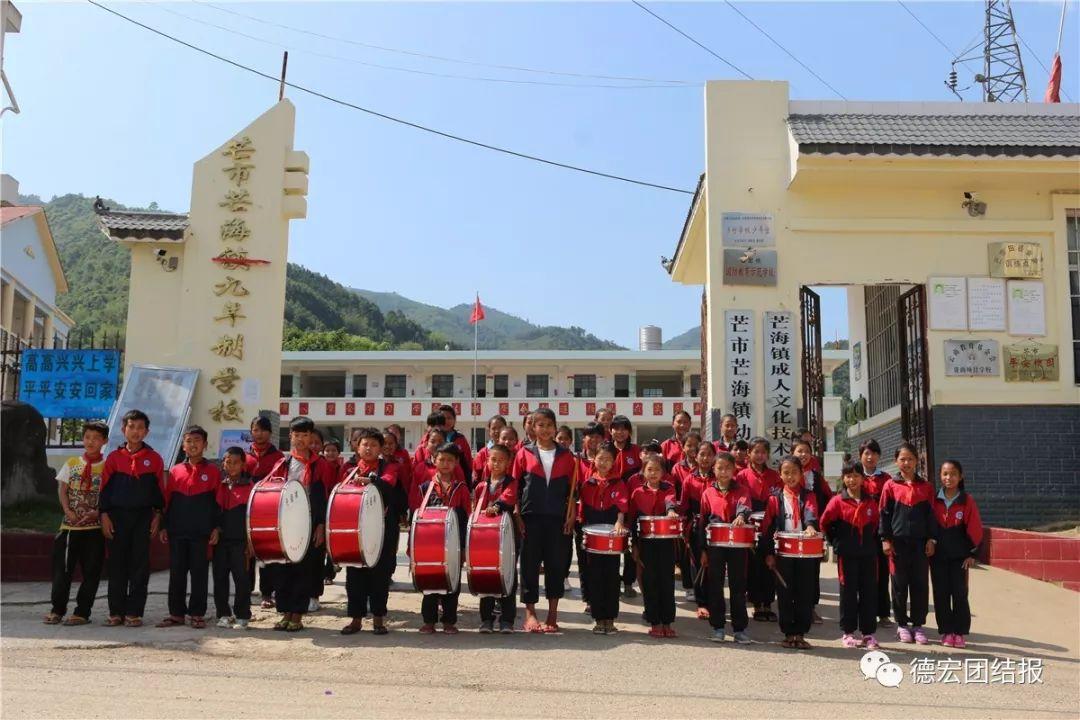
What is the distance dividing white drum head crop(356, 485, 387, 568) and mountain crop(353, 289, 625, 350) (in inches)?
4022

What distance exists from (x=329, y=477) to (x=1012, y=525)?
28.9 feet

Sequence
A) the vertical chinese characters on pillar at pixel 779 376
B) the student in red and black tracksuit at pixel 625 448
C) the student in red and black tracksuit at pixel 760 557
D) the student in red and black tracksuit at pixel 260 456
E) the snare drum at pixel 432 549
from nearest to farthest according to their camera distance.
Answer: the snare drum at pixel 432 549 < the student in red and black tracksuit at pixel 260 456 < the student in red and black tracksuit at pixel 760 557 < the student in red and black tracksuit at pixel 625 448 < the vertical chinese characters on pillar at pixel 779 376

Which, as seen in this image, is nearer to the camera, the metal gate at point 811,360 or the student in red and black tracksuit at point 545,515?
the student in red and black tracksuit at point 545,515

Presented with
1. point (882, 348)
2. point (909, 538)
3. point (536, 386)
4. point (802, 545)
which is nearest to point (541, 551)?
point (802, 545)

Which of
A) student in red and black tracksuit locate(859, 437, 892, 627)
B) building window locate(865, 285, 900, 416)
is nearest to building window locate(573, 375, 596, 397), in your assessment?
building window locate(865, 285, 900, 416)

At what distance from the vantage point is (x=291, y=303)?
71.9 metres

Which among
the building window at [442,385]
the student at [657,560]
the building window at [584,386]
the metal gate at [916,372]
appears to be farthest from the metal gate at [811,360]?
the building window at [442,385]

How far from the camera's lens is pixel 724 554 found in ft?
25.1

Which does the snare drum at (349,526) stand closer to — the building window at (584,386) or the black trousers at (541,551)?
the black trousers at (541,551)

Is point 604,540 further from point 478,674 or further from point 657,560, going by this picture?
point 478,674

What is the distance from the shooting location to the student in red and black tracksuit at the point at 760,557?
8523 millimetres

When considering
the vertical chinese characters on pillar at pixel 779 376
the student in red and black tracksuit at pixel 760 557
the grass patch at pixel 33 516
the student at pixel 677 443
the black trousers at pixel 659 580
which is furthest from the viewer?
the vertical chinese characters on pillar at pixel 779 376

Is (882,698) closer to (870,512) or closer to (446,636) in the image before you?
(870,512)

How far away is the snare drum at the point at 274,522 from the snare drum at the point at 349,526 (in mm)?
290
